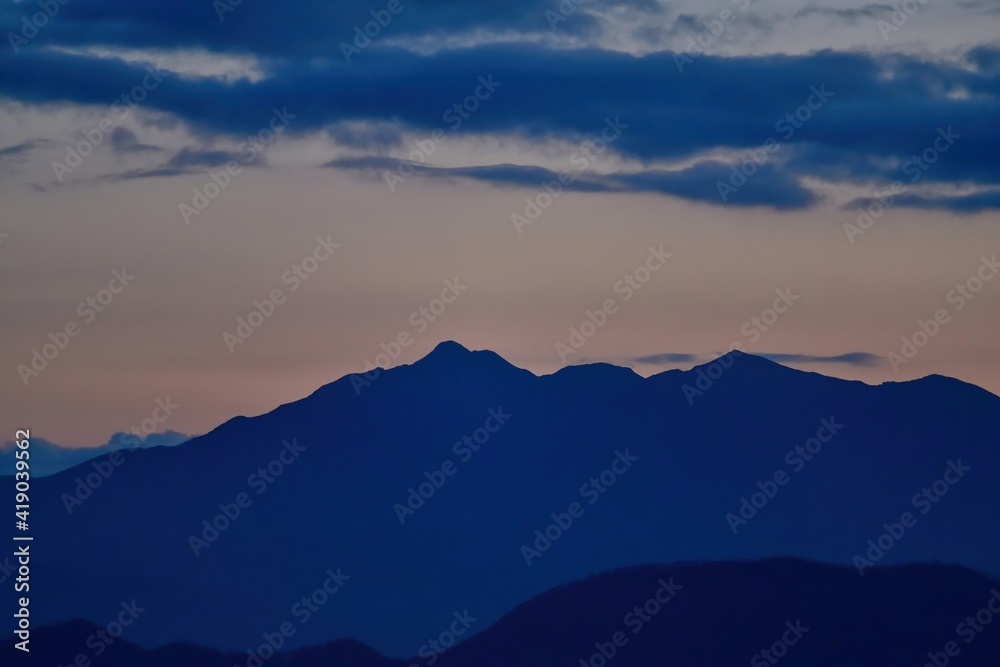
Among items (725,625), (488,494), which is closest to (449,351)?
(488,494)

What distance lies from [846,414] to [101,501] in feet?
174

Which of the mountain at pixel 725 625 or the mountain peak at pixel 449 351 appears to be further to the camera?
the mountain peak at pixel 449 351

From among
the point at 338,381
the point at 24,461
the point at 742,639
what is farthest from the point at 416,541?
the point at 24,461

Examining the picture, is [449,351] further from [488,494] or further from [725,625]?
[725,625]

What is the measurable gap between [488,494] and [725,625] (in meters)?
28.5

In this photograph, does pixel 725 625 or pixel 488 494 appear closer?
pixel 725 625

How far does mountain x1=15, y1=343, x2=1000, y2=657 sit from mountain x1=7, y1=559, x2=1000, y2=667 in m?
5.38

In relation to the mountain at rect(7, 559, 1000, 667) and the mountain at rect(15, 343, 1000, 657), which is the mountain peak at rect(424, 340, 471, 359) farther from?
the mountain at rect(7, 559, 1000, 667)

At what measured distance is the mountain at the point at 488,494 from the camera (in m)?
75.1

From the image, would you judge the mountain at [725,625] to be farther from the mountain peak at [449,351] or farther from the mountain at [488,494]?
the mountain peak at [449,351]

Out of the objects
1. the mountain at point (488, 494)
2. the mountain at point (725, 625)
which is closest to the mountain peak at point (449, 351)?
the mountain at point (488, 494)

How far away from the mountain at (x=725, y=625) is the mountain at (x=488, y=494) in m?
5.38

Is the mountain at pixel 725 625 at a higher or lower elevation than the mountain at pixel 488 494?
higher

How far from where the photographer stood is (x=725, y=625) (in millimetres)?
59406
